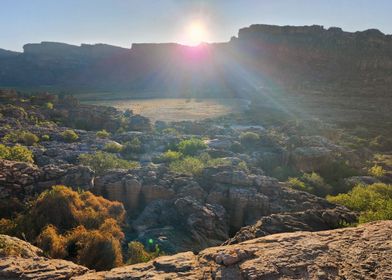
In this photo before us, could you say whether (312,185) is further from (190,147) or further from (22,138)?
(22,138)

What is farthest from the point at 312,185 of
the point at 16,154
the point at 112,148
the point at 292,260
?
the point at 16,154

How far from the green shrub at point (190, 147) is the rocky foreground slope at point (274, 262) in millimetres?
16394

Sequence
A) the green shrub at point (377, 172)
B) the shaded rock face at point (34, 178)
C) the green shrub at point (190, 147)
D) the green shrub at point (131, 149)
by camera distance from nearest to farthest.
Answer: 1. the shaded rock face at point (34, 178)
2. the green shrub at point (377, 172)
3. the green shrub at point (131, 149)
4. the green shrub at point (190, 147)

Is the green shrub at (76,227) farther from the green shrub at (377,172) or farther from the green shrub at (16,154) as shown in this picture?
the green shrub at (377,172)

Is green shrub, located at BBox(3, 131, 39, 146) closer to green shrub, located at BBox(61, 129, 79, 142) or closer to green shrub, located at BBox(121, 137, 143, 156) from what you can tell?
green shrub, located at BBox(61, 129, 79, 142)

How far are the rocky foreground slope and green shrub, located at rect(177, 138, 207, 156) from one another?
53.8 ft

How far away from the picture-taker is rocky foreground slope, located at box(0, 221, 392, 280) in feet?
19.4

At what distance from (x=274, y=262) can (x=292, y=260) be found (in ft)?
1.02

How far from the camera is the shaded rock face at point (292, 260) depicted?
5.88m

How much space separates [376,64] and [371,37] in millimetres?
10111

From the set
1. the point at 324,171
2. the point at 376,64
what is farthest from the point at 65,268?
the point at 376,64

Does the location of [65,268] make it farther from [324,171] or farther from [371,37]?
[371,37]

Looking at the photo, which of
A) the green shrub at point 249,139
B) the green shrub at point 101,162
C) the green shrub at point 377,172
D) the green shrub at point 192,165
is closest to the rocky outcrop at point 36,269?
the green shrub at point 192,165

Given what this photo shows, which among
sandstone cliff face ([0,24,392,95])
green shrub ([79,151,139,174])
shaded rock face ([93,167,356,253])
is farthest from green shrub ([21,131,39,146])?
sandstone cliff face ([0,24,392,95])
